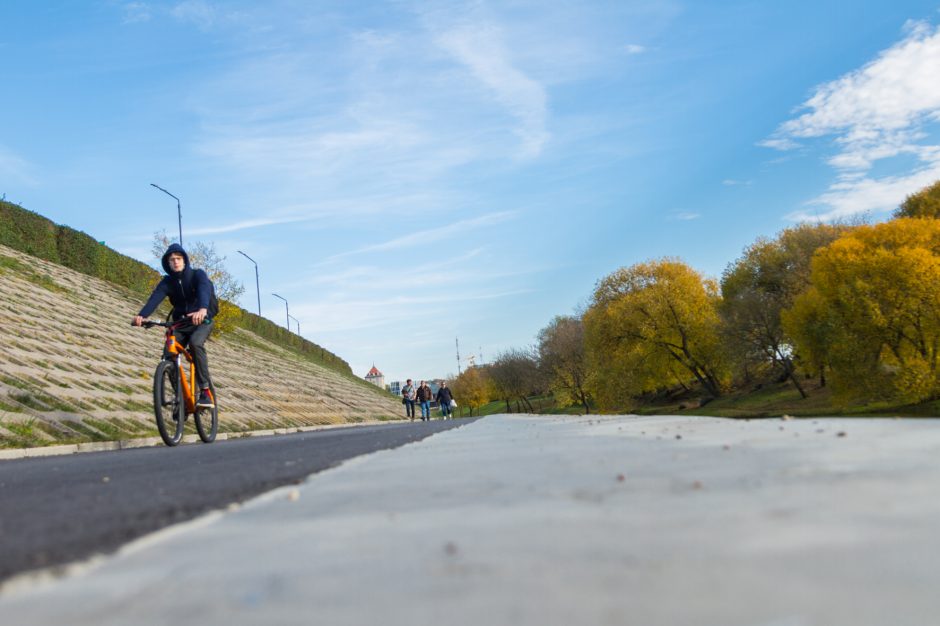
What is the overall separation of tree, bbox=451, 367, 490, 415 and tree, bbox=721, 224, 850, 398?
70.0 metres

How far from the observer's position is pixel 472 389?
434 ft

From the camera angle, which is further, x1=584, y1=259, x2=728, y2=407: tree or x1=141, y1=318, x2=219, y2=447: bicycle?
x1=584, y1=259, x2=728, y2=407: tree

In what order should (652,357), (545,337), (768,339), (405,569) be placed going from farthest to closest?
(545,337) < (652,357) < (768,339) < (405,569)

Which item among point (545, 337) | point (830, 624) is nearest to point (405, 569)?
point (830, 624)

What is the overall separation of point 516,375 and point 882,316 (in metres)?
59.6

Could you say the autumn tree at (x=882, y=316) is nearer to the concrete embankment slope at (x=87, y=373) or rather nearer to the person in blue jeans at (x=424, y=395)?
the person in blue jeans at (x=424, y=395)

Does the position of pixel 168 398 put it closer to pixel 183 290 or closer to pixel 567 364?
pixel 183 290

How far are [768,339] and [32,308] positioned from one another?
156 feet

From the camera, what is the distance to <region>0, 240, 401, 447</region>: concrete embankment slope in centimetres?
1218

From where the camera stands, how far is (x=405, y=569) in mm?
1562

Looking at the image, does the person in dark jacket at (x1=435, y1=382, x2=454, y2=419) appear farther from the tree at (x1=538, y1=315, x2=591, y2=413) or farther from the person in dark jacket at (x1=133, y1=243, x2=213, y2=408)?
the tree at (x1=538, y1=315, x2=591, y2=413)

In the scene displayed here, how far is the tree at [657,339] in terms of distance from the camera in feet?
191

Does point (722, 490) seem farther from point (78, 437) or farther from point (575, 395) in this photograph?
point (575, 395)

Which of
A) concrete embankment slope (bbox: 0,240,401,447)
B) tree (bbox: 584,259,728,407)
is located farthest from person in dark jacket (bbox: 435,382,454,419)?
tree (bbox: 584,259,728,407)
